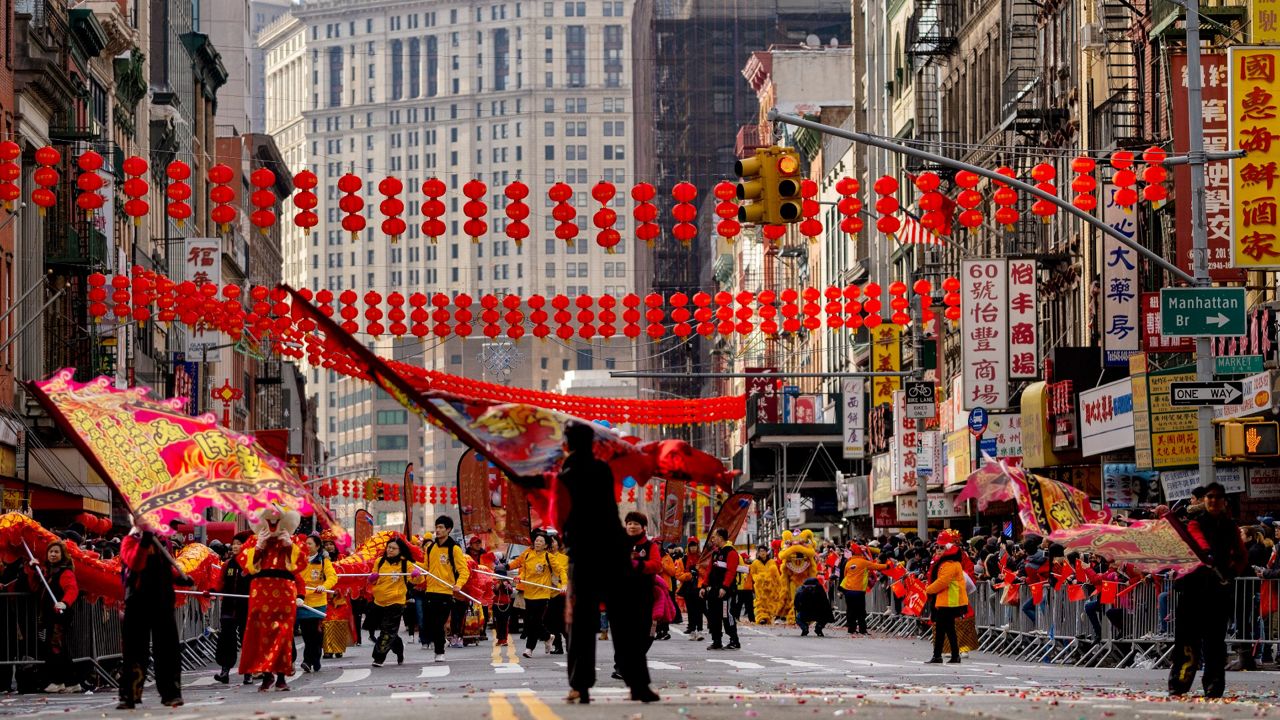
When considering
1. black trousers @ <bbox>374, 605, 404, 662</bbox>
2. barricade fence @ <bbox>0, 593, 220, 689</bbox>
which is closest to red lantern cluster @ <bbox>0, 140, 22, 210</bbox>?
black trousers @ <bbox>374, 605, 404, 662</bbox>

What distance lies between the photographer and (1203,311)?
977 inches

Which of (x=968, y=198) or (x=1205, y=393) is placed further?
(x=968, y=198)

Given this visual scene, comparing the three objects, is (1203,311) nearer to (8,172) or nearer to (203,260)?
(8,172)

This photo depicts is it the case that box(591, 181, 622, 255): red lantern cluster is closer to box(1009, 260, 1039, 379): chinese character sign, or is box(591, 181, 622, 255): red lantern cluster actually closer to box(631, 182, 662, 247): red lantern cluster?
box(631, 182, 662, 247): red lantern cluster

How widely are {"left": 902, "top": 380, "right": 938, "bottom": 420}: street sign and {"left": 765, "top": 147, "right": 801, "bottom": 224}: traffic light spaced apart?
23739 mm

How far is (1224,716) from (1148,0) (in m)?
27.0

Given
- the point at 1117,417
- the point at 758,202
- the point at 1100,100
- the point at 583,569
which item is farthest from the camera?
the point at 1100,100

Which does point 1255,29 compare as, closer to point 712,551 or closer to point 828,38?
point 712,551

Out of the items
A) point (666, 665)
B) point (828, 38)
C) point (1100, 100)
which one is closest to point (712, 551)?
point (666, 665)

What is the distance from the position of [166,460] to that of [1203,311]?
11700 millimetres

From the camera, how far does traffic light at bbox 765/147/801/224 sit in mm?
24953

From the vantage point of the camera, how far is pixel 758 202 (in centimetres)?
2522

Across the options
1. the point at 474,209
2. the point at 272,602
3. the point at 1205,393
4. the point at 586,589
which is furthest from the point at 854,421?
the point at 586,589

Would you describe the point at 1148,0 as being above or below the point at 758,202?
above
